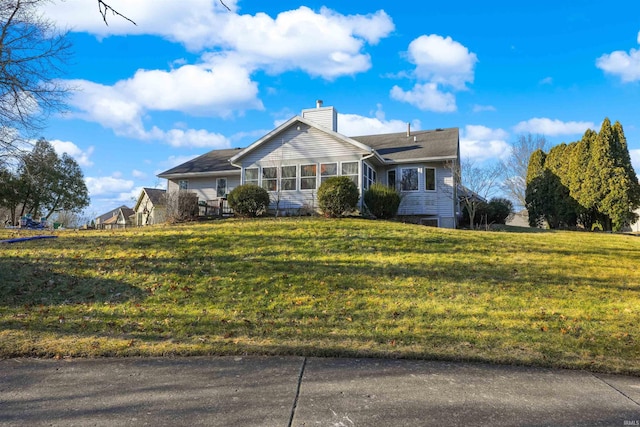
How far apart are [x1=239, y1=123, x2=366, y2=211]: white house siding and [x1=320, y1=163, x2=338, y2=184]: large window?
0.17m

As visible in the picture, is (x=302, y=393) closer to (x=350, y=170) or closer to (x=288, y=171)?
(x=350, y=170)

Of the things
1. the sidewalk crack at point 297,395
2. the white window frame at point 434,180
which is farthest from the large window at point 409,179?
the sidewalk crack at point 297,395

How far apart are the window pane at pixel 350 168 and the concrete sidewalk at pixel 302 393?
14.4 meters

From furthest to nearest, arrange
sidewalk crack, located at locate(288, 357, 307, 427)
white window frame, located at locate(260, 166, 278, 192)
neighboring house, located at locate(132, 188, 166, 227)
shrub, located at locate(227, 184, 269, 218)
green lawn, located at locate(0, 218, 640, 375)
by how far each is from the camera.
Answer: neighboring house, located at locate(132, 188, 166, 227) < white window frame, located at locate(260, 166, 278, 192) < shrub, located at locate(227, 184, 269, 218) < green lawn, located at locate(0, 218, 640, 375) < sidewalk crack, located at locate(288, 357, 307, 427)

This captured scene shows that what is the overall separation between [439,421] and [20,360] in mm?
4978

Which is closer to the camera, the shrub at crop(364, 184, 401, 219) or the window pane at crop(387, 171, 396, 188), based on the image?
the shrub at crop(364, 184, 401, 219)

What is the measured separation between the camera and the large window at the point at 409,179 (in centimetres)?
1998

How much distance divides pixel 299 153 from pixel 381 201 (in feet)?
16.3

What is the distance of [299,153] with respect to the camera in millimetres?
19812

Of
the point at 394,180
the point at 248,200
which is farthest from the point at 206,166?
the point at 394,180

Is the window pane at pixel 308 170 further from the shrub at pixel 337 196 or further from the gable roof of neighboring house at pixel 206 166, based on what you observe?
the gable roof of neighboring house at pixel 206 166

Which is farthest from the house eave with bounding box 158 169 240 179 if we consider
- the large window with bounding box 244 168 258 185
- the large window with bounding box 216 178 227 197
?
the large window with bounding box 244 168 258 185

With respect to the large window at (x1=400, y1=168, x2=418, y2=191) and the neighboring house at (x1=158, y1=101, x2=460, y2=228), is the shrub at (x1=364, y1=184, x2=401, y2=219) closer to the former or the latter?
the neighboring house at (x1=158, y1=101, x2=460, y2=228)

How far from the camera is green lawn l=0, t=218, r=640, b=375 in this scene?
209 inches
